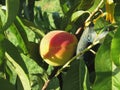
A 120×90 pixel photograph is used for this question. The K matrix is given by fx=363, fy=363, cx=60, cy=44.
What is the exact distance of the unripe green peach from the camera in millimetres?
1115

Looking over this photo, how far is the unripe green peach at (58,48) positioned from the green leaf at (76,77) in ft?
0.19

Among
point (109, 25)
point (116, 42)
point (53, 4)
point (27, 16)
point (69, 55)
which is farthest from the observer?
point (53, 4)

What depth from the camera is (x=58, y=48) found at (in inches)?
44.5

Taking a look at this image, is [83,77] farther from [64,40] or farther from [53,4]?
[53,4]

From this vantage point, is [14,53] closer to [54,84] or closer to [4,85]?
[4,85]

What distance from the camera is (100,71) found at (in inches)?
34.8

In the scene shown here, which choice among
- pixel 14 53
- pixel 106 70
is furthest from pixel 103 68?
pixel 14 53

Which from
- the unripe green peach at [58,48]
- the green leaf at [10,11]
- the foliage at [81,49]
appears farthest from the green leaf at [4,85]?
the green leaf at [10,11]

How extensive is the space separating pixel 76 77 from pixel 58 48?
0.43 feet

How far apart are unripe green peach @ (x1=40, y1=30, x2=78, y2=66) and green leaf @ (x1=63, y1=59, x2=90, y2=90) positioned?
0.06 meters

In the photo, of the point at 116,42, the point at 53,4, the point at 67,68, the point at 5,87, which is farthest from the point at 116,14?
the point at 53,4

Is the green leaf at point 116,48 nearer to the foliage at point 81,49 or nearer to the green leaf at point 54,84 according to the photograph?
the foliage at point 81,49

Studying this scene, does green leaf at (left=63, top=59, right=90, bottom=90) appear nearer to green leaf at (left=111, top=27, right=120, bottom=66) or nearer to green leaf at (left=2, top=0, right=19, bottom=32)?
green leaf at (left=111, top=27, right=120, bottom=66)

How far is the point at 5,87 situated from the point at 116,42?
0.37 meters
